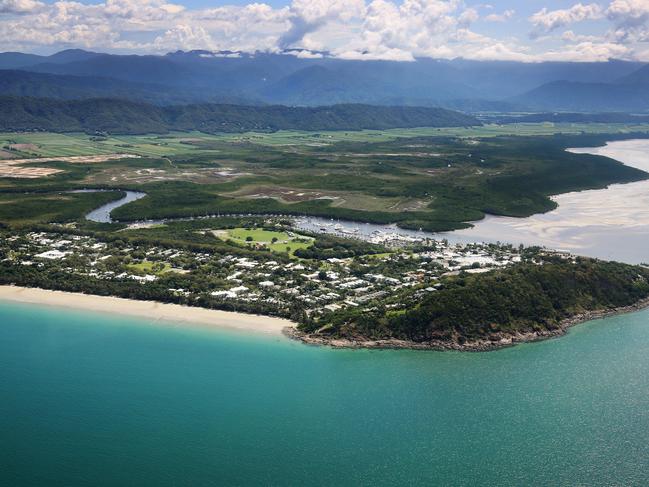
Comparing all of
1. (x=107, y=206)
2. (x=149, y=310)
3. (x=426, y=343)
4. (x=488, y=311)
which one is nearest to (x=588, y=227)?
(x=488, y=311)

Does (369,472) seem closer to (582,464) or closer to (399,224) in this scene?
(582,464)

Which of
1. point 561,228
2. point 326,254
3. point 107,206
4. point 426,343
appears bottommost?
point 426,343

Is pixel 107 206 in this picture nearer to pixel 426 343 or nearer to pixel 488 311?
pixel 426 343

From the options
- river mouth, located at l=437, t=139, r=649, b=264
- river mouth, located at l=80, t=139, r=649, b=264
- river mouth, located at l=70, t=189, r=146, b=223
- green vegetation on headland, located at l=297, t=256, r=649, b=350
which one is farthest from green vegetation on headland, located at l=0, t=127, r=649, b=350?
river mouth, located at l=437, t=139, r=649, b=264

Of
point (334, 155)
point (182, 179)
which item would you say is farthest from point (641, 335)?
point (334, 155)

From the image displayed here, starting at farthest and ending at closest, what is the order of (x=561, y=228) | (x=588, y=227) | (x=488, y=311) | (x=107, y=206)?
(x=107, y=206), (x=588, y=227), (x=561, y=228), (x=488, y=311)

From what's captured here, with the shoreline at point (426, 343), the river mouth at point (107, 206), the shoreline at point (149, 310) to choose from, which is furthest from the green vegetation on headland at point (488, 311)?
the river mouth at point (107, 206)

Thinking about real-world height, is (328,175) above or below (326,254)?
above

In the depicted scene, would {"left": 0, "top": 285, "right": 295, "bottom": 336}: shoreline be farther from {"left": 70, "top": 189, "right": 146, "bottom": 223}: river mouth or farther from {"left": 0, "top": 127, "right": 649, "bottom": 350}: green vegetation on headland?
{"left": 70, "top": 189, "right": 146, "bottom": 223}: river mouth
